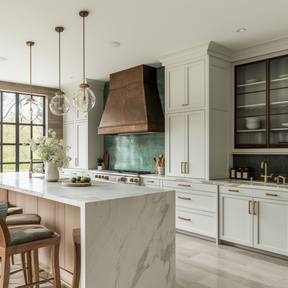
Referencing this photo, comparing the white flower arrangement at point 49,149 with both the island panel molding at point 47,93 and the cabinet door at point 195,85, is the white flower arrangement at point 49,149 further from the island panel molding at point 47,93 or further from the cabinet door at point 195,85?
the island panel molding at point 47,93

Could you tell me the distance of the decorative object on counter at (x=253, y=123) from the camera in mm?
4109

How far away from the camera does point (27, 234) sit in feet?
6.72

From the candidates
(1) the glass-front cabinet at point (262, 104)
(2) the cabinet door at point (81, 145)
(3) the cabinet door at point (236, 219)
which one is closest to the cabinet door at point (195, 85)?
(1) the glass-front cabinet at point (262, 104)

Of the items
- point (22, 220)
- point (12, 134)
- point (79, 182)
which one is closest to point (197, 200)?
point (79, 182)

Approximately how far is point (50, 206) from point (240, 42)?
3198 mm

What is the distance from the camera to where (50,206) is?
288cm

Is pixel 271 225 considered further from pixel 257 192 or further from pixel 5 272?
pixel 5 272

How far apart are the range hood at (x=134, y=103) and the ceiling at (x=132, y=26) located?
359mm

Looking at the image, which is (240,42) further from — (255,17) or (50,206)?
(50,206)

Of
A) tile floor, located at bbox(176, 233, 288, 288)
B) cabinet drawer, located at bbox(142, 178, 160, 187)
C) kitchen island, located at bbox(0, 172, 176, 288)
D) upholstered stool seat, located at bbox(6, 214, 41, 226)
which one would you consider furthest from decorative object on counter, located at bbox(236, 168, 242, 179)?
upholstered stool seat, located at bbox(6, 214, 41, 226)

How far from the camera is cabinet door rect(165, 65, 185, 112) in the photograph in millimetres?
4445

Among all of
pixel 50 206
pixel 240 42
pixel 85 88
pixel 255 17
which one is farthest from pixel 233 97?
pixel 50 206

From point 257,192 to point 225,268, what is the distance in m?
0.99

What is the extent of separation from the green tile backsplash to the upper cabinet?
3.36ft
